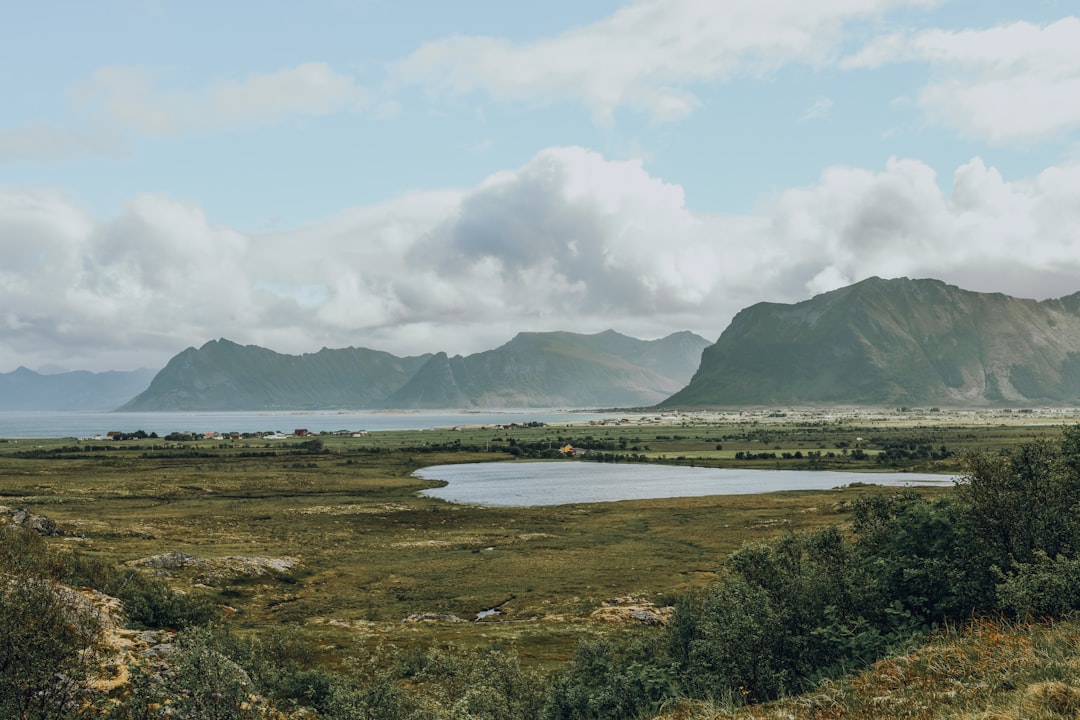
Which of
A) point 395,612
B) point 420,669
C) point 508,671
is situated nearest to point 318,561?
point 395,612

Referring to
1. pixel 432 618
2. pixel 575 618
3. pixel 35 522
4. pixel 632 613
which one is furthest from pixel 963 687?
pixel 35 522

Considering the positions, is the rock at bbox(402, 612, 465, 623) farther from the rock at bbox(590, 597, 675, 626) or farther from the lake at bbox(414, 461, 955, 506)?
the lake at bbox(414, 461, 955, 506)

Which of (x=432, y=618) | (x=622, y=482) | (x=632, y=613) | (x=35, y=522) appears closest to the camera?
(x=632, y=613)

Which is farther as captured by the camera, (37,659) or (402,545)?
(402,545)

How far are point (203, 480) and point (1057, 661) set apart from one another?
6619 inches

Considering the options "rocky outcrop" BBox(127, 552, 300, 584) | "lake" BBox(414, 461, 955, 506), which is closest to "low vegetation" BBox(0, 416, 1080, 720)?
"rocky outcrop" BBox(127, 552, 300, 584)

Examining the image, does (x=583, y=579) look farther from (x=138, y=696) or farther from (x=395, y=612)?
(x=138, y=696)

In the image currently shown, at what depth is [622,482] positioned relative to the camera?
167m

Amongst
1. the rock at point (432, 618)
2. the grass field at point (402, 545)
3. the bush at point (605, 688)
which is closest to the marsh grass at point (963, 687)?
the bush at point (605, 688)

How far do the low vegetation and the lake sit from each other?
5823 cm

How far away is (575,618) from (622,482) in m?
117

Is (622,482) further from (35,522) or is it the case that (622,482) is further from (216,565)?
(35,522)

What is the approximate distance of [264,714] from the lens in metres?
19.0

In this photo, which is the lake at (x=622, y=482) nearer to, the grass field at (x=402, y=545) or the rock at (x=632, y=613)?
the grass field at (x=402, y=545)
